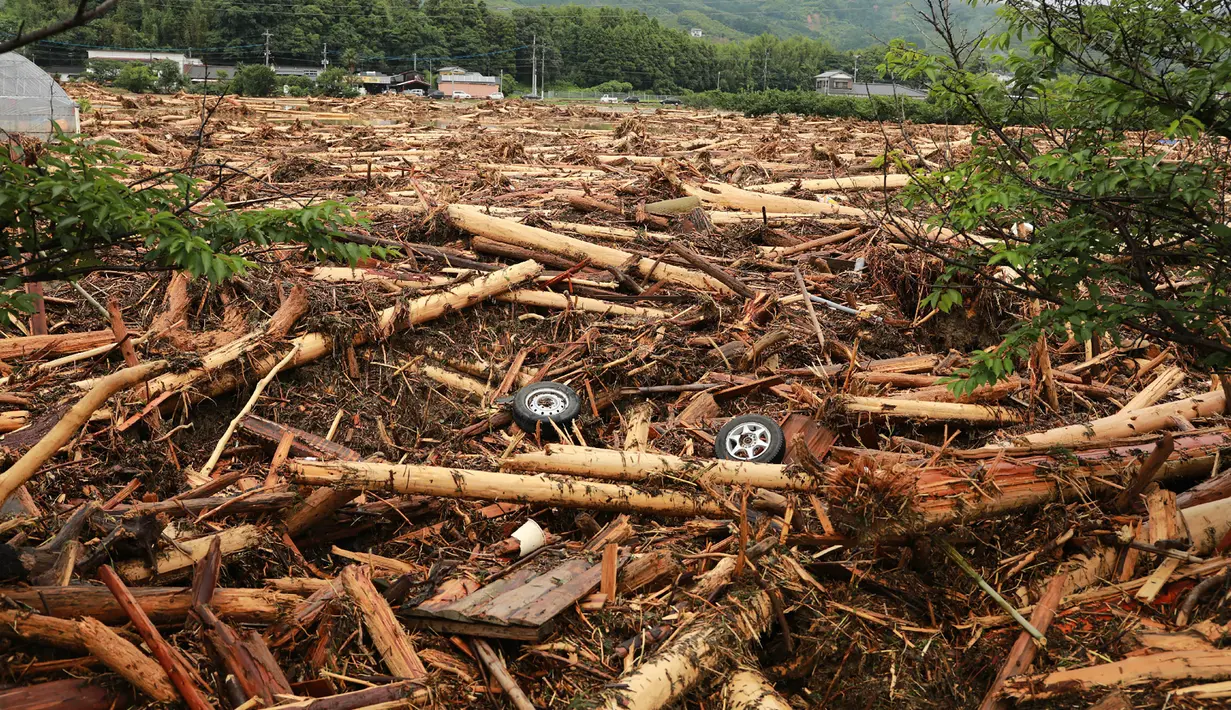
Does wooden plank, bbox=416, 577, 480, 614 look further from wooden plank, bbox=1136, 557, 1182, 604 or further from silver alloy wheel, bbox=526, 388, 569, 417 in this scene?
wooden plank, bbox=1136, 557, 1182, 604

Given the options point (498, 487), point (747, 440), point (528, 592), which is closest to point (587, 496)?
point (498, 487)

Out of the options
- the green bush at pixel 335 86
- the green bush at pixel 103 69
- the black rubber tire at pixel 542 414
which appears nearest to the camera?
the black rubber tire at pixel 542 414

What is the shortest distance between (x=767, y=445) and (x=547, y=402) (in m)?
1.88

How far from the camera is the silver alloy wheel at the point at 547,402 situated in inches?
309

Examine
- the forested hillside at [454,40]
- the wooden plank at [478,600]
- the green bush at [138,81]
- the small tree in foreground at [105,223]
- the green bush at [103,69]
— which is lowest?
the wooden plank at [478,600]

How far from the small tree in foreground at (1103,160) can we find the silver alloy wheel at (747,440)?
1859mm

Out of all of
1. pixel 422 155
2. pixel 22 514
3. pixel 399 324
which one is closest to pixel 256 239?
pixel 22 514

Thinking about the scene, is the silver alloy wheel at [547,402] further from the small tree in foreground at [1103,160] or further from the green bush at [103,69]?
the green bush at [103,69]

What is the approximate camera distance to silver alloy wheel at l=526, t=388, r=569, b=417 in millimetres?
7844

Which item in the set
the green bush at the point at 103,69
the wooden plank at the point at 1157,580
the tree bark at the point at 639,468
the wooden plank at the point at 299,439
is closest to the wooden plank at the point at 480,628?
the tree bark at the point at 639,468

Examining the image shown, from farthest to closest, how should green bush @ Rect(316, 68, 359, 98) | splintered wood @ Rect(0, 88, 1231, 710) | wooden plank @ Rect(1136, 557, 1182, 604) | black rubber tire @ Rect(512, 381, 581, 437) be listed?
1. green bush @ Rect(316, 68, 359, 98)
2. black rubber tire @ Rect(512, 381, 581, 437)
3. wooden plank @ Rect(1136, 557, 1182, 604)
4. splintered wood @ Rect(0, 88, 1231, 710)

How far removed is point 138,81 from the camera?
160ft

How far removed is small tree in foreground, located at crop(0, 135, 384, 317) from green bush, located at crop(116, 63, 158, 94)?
50.1m

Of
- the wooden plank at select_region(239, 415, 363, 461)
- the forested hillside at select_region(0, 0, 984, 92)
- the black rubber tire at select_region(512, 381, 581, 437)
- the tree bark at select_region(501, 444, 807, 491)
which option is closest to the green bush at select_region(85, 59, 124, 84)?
the forested hillside at select_region(0, 0, 984, 92)
